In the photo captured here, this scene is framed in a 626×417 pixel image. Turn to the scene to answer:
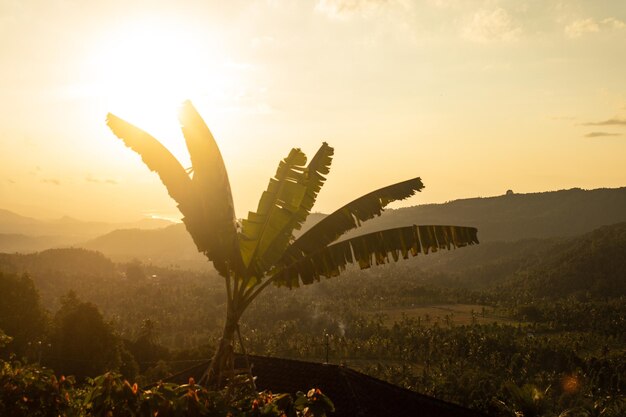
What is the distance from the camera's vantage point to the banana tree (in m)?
7.41

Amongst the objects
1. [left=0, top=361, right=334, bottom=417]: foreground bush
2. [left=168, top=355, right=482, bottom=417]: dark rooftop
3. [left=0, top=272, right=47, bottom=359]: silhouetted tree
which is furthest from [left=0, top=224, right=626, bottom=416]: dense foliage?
[left=0, top=361, right=334, bottom=417]: foreground bush

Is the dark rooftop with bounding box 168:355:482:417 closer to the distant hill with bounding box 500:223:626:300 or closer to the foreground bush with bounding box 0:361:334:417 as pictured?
the foreground bush with bounding box 0:361:334:417

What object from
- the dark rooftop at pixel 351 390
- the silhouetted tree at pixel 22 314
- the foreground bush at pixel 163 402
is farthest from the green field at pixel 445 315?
the foreground bush at pixel 163 402

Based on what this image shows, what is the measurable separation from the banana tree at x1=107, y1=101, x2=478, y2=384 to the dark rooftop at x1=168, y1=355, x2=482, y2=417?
4548mm

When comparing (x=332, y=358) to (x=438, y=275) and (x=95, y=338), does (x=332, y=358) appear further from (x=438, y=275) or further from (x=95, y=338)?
(x=438, y=275)

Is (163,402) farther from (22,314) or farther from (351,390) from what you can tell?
(22,314)

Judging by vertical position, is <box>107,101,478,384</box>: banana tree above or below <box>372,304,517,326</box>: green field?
above

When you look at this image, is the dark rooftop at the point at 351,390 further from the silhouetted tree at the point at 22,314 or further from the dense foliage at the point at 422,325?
the silhouetted tree at the point at 22,314

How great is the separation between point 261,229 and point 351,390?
5.74 metres

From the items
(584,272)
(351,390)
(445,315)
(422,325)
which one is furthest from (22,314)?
(584,272)

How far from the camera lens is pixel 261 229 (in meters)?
7.89

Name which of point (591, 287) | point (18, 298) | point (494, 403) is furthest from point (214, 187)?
point (591, 287)

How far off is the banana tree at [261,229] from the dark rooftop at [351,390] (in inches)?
179

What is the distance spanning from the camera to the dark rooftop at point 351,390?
1164cm
